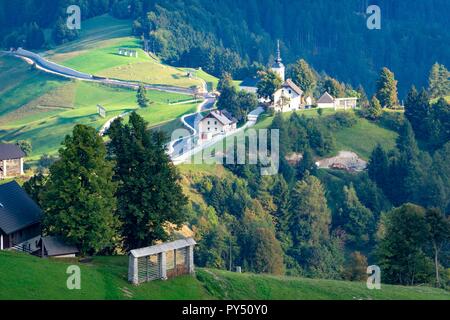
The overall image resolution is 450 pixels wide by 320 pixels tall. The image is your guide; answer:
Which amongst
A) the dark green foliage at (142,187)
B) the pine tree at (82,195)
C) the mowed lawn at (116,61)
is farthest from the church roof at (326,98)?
→ the pine tree at (82,195)

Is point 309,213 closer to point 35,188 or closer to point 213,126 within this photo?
point 213,126

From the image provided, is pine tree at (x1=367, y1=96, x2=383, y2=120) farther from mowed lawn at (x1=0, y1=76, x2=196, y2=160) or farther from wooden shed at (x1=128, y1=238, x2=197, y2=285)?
wooden shed at (x1=128, y1=238, x2=197, y2=285)

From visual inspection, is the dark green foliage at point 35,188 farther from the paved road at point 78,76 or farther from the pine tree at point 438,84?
the paved road at point 78,76

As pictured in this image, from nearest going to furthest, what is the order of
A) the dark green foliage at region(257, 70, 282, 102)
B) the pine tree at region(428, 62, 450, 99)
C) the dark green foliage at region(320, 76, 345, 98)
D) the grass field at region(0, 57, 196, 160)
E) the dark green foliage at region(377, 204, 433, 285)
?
the dark green foliage at region(377, 204, 433, 285) < the dark green foliage at region(257, 70, 282, 102) < the dark green foliage at region(320, 76, 345, 98) < the grass field at region(0, 57, 196, 160) < the pine tree at region(428, 62, 450, 99)

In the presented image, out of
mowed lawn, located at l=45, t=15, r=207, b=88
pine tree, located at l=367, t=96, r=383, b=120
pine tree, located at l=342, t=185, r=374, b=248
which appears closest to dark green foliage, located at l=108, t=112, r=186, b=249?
pine tree, located at l=342, t=185, r=374, b=248

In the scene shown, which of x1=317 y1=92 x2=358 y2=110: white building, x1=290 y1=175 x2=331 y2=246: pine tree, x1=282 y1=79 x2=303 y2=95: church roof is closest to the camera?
x1=290 y1=175 x2=331 y2=246: pine tree
